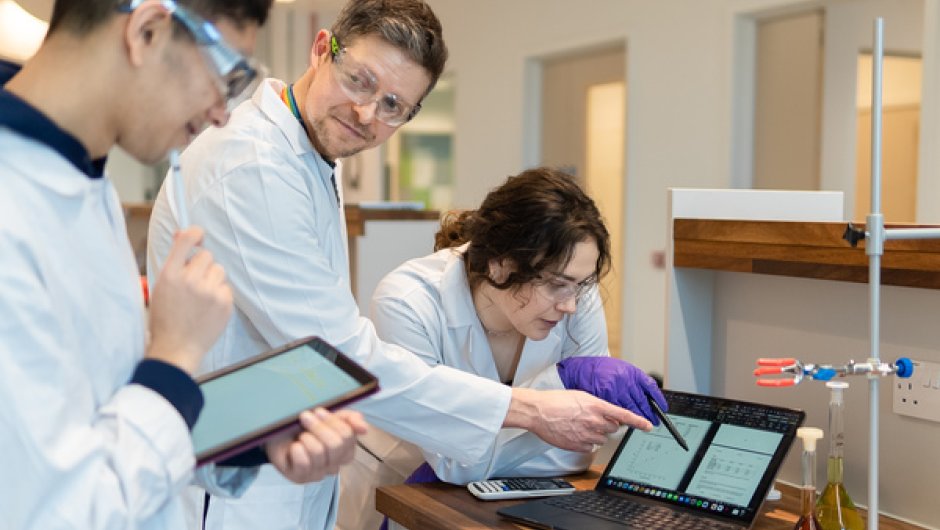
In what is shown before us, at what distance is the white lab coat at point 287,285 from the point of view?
1366mm

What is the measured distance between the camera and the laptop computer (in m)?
1.40

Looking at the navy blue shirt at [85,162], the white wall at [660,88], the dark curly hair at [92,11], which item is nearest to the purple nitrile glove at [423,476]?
the navy blue shirt at [85,162]

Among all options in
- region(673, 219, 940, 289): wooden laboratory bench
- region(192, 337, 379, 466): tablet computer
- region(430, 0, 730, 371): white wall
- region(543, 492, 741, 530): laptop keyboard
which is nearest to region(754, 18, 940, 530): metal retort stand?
region(673, 219, 940, 289): wooden laboratory bench

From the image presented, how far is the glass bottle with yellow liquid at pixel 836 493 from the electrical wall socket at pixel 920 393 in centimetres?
21

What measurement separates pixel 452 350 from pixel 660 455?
0.42 m

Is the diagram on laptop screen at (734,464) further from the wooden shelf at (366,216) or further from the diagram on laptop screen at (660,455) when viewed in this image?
the wooden shelf at (366,216)

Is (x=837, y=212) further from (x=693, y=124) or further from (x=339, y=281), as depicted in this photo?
(x=693, y=124)

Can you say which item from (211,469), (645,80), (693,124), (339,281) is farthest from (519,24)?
(211,469)

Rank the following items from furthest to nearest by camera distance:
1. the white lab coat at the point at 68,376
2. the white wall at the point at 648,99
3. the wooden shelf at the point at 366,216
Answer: the white wall at the point at 648,99 → the wooden shelf at the point at 366,216 → the white lab coat at the point at 68,376

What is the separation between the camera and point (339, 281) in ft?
4.71

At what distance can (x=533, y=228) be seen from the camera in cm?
161

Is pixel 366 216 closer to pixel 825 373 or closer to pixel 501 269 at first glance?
pixel 501 269

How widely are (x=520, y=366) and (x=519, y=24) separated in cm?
415

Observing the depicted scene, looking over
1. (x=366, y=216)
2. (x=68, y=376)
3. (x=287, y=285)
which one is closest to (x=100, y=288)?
(x=68, y=376)
